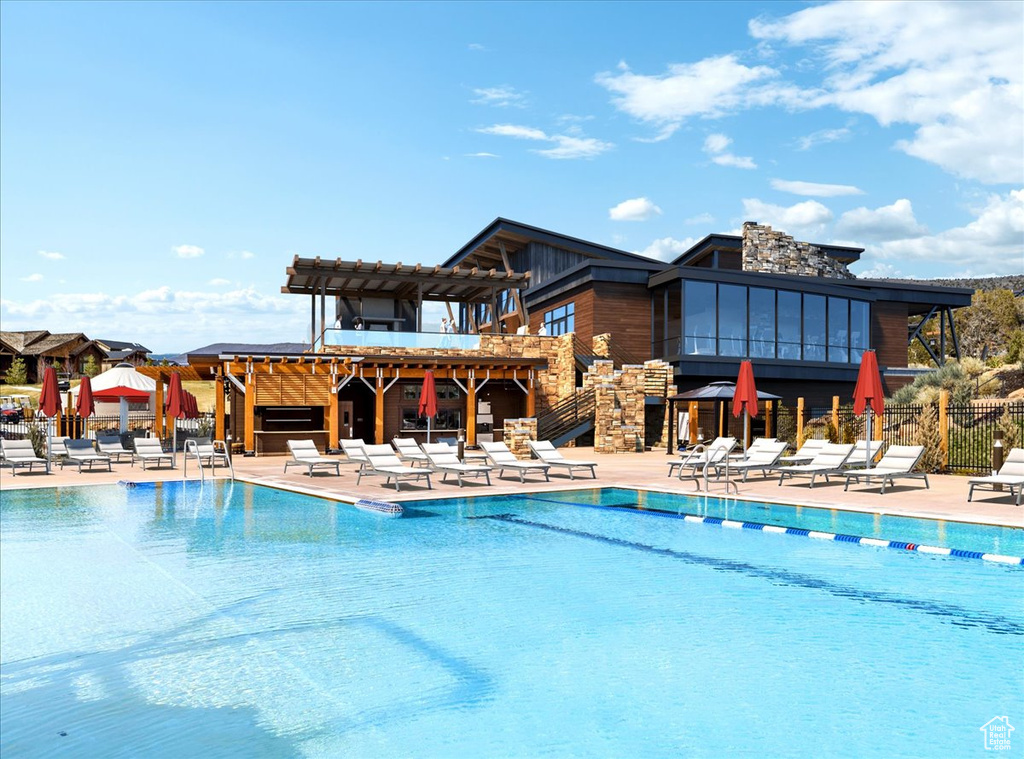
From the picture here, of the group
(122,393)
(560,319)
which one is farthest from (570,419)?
(122,393)

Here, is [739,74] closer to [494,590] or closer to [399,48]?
[399,48]

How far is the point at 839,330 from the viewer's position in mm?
31719

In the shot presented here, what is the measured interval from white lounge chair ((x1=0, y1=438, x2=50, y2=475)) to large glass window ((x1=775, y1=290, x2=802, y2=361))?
24.9 metres

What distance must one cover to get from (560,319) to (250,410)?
1497 cm

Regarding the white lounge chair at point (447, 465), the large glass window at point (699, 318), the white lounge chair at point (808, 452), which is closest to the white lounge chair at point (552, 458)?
the white lounge chair at point (447, 465)

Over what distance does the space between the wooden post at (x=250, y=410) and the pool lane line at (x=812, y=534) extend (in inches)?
504

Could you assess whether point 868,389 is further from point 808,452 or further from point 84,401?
point 84,401

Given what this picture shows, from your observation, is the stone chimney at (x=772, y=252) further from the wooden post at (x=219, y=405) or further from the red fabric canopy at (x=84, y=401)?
the red fabric canopy at (x=84, y=401)

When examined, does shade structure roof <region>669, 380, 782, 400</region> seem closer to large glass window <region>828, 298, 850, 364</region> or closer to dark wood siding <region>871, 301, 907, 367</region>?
large glass window <region>828, 298, 850, 364</region>

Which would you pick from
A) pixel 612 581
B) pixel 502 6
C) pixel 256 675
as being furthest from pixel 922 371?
pixel 256 675

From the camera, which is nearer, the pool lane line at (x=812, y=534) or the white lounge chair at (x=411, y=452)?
the pool lane line at (x=812, y=534)

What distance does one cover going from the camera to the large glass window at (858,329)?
1260 inches

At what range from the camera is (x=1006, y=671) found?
18.1ft

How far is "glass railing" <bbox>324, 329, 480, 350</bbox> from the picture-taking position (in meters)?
25.8
